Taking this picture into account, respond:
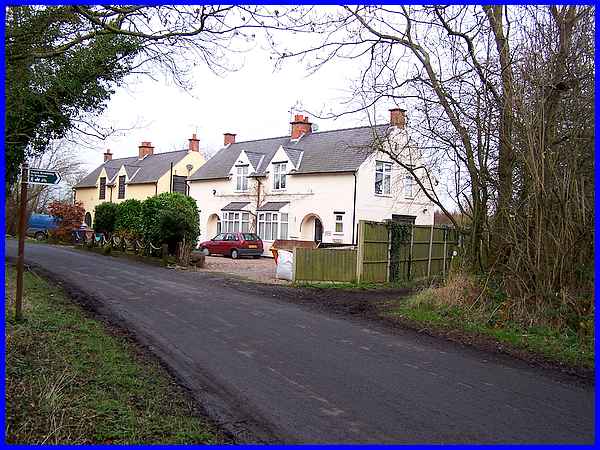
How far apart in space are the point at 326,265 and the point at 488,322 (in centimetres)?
899

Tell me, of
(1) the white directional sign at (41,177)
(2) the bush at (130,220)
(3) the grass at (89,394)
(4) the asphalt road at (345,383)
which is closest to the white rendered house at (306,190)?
(2) the bush at (130,220)

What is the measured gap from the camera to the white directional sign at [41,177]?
917 cm

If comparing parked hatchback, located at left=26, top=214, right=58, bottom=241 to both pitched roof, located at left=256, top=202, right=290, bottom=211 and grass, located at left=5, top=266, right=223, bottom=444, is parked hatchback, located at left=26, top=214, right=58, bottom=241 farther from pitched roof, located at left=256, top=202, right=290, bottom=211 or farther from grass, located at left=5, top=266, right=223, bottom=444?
grass, located at left=5, top=266, right=223, bottom=444

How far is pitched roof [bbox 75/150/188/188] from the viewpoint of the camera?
157 ft

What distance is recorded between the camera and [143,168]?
167 feet

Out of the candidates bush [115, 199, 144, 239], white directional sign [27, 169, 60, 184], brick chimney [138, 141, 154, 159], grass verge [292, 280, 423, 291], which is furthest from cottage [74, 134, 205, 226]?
white directional sign [27, 169, 60, 184]

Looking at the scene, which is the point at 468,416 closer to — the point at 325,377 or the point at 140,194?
the point at 325,377

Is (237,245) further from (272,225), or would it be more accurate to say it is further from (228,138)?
(228,138)

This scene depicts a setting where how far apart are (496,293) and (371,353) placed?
415cm

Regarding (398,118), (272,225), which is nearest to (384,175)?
(272,225)

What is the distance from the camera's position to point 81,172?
58219 millimetres

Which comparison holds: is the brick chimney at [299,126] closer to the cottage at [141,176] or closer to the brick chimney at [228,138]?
the brick chimney at [228,138]

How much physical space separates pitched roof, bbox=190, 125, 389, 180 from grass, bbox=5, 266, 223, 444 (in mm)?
21797

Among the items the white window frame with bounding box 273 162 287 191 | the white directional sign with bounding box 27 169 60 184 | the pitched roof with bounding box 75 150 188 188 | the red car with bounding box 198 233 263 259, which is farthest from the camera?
the pitched roof with bounding box 75 150 188 188
